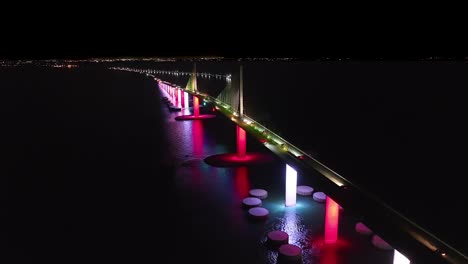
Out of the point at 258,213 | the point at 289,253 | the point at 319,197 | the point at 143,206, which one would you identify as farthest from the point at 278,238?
the point at 143,206

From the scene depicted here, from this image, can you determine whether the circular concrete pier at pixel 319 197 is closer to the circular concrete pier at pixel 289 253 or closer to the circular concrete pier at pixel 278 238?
the circular concrete pier at pixel 278 238

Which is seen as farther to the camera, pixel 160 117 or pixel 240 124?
pixel 160 117

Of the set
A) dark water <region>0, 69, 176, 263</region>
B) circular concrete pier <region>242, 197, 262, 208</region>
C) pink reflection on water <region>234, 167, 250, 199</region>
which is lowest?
dark water <region>0, 69, 176, 263</region>

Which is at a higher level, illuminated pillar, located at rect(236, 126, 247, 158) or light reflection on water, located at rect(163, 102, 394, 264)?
illuminated pillar, located at rect(236, 126, 247, 158)

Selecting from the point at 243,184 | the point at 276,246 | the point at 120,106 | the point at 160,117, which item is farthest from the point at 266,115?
the point at 120,106

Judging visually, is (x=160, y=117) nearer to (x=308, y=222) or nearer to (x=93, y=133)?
(x=93, y=133)

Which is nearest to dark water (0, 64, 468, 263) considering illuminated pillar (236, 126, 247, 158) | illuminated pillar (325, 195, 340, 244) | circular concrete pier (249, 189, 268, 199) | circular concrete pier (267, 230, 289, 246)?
circular concrete pier (267, 230, 289, 246)

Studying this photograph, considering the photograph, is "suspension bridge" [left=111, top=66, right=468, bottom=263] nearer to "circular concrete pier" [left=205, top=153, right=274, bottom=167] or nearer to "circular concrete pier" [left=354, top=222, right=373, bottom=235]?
"circular concrete pier" [left=354, top=222, right=373, bottom=235]
